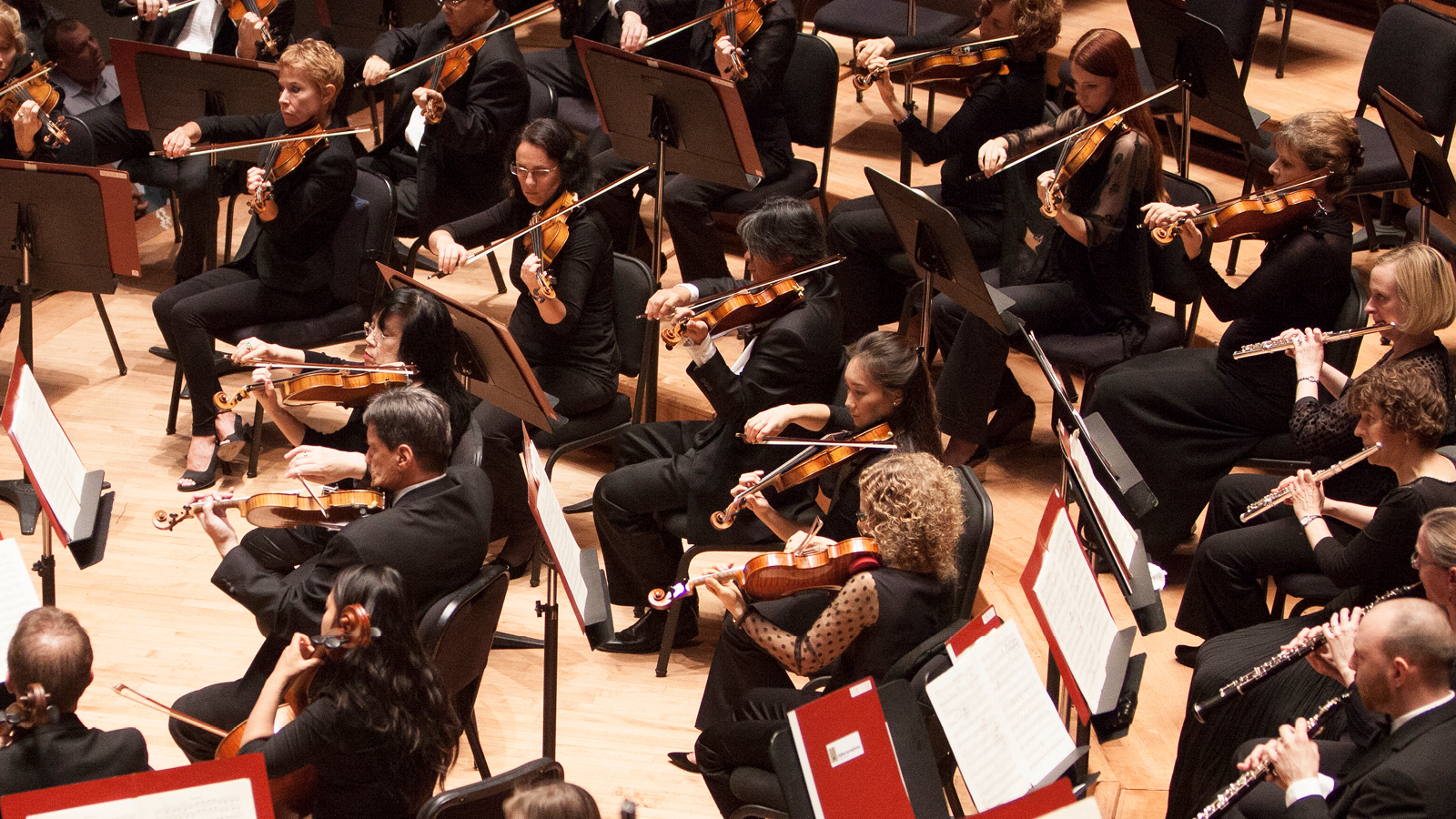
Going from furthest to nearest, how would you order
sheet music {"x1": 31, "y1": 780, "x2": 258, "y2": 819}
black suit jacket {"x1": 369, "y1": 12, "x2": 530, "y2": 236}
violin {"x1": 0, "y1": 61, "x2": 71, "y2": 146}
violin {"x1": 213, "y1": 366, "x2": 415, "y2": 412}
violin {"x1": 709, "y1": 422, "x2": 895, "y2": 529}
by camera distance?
violin {"x1": 0, "y1": 61, "x2": 71, "y2": 146} → black suit jacket {"x1": 369, "y1": 12, "x2": 530, "y2": 236} → violin {"x1": 213, "y1": 366, "x2": 415, "y2": 412} → violin {"x1": 709, "y1": 422, "x2": 895, "y2": 529} → sheet music {"x1": 31, "y1": 780, "x2": 258, "y2": 819}

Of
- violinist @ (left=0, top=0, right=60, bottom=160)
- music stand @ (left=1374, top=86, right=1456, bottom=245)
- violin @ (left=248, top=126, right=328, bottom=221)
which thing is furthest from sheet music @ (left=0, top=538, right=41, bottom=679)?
music stand @ (left=1374, top=86, right=1456, bottom=245)

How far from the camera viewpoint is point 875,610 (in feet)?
9.38

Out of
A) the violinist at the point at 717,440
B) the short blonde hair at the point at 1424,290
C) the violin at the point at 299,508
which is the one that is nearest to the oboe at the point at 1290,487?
the short blonde hair at the point at 1424,290

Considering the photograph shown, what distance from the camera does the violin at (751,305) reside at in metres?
3.89

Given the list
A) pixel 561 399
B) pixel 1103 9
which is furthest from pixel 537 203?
pixel 1103 9

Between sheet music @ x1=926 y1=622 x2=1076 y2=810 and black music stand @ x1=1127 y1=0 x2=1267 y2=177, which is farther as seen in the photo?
black music stand @ x1=1127 y1=0 x2=1267 y2=177

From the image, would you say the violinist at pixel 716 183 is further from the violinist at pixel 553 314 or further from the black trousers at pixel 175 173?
the black trousers at pixel 175 173

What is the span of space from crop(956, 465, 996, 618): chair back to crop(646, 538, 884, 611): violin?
0.22 metres

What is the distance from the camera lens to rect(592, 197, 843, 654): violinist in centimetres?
380

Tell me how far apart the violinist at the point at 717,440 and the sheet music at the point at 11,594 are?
4.92 ft

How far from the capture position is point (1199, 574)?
3514 mm

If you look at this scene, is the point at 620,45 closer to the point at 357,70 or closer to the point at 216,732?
the point at 357,70

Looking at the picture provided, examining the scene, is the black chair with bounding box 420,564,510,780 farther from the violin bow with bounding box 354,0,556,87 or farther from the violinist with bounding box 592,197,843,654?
the violin bow with bounding box 354,0,556,87

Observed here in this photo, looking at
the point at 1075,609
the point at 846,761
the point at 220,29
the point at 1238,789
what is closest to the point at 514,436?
the point at 1075,609
